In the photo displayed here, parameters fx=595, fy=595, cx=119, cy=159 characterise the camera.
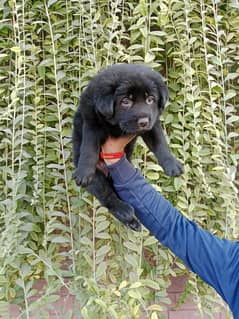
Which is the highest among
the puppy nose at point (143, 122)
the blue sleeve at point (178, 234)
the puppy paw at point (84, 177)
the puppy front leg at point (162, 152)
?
the puppy nose at point (143, 122)

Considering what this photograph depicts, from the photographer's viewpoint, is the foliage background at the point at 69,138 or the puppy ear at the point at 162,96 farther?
the foliage background at the point at 69,138

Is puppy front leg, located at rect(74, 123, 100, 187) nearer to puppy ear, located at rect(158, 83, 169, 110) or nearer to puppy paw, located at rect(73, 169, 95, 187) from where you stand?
puppy paw, located at rect(73, 169, 95, 187)

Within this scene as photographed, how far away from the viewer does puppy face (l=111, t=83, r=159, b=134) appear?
1.77 meters

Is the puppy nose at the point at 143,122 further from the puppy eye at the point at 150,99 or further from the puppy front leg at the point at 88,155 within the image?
the puppy front leg at the point at 88,155

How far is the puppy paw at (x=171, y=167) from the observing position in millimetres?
2018

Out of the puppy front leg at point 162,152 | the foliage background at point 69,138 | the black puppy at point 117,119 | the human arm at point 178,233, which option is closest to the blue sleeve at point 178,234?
the human arm at point 178,233

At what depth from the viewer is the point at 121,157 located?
6.07ft

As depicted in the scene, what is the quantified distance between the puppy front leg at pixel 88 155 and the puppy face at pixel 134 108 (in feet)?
0.37

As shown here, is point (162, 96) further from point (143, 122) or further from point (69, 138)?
point (69, 138)

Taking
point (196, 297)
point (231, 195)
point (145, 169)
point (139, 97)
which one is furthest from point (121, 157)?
point (196, 297)

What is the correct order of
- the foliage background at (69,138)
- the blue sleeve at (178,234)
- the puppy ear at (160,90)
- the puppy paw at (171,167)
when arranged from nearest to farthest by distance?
the blue sleeve at (178,234)
the puppy ear at (160,90)
the puppy paw at (171,167)
the foliage background at (69,138)

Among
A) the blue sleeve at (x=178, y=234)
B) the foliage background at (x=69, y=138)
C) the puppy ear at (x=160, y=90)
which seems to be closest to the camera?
the blue sleeve at (x=178, y=234)

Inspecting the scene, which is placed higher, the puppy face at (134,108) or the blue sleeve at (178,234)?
the puppy face at (134,108)

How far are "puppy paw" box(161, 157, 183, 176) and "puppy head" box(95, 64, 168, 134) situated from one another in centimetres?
24
